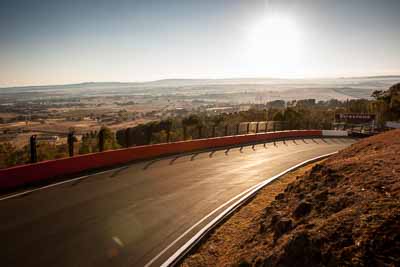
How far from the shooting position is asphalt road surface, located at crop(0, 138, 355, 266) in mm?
5539

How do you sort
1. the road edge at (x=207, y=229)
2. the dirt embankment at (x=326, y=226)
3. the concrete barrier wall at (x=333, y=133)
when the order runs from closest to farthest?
the dirt embankment at (x=326, y=226) < the road edge at (x=207, y=229) < the concrete barrier wall at (x=333, y=133)

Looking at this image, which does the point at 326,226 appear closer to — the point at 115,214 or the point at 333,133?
the point at 115,214

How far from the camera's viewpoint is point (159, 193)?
9.42m

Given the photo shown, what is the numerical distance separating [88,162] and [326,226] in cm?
1065

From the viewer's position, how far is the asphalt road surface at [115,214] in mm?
5539

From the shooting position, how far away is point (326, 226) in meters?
4.13

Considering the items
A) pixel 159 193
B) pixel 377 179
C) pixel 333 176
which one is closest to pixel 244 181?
pixel 159 193

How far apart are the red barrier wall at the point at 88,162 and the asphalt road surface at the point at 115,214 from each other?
1.10 m

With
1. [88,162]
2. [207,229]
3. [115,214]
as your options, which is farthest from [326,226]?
[88,162]

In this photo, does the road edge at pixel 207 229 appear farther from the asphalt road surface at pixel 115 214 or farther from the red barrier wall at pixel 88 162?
the red barrier wall at pixel 88 162

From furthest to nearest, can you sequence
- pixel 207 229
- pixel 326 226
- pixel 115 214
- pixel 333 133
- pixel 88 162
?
pixel 333 133
pixel 88 162
pixel 115 214
pixel 207 229
pixel 326 226

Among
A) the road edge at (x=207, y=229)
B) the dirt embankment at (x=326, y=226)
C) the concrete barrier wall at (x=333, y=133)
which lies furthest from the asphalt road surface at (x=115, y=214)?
the concrete barrier wall at (x=333, y=133)

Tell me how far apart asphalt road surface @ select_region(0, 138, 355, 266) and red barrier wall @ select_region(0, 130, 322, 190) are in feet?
3.61

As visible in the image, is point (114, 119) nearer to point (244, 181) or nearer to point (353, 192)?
point (244, 181)
